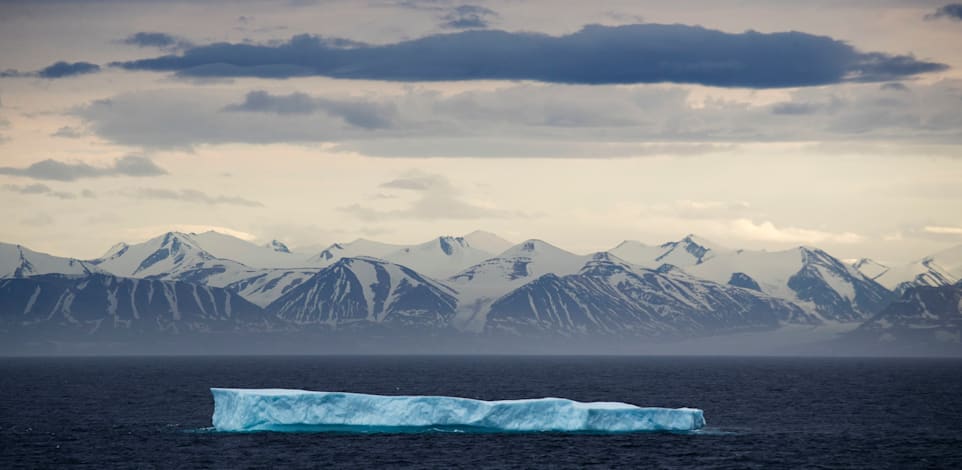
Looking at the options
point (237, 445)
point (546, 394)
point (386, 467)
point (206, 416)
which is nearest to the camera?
point (386, 467)

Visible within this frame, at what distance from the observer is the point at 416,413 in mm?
94500

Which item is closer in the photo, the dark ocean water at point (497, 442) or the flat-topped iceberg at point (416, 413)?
the dark ocean water at point (497, 442)

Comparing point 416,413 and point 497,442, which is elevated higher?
point 416,413

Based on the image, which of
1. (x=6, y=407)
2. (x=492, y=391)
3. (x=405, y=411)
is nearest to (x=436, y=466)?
(x=405, y=411)

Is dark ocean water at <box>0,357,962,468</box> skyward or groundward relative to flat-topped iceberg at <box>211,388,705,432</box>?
groundward

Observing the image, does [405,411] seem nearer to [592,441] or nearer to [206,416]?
[592,441]

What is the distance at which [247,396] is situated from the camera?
93562mm

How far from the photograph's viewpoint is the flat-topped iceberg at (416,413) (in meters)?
94.4

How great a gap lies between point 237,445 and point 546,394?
7012 centimetres

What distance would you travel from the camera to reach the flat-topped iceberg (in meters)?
94.4

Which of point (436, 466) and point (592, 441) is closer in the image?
point (436, 466)

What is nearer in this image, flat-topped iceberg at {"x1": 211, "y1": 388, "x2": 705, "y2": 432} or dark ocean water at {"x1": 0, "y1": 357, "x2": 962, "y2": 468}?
dark ocean water at {"x1": 0, "y1": 357, "x2": 962, "y2": 468}

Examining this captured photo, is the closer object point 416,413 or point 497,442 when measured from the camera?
point 497,442

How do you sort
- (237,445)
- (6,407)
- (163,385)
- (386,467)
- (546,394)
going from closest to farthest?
(386,467), (237,445), (6,407), (546,394), (163,385)
